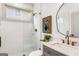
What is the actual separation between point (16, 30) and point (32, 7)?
2.80 feet

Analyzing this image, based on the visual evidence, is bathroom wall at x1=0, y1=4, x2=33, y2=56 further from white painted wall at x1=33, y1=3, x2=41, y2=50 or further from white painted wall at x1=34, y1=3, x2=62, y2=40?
white painted wall at x1=34, y1=3, x2=62, y2=40

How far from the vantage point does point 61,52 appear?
3.82 feet

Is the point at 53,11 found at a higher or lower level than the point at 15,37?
higher

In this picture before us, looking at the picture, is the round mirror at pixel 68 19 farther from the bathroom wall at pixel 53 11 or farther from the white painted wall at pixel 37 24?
the white painted wall at pixel 37 24

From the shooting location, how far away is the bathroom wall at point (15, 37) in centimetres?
236

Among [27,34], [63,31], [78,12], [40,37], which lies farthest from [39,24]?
[78,12]

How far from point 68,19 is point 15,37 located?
5.34 ft

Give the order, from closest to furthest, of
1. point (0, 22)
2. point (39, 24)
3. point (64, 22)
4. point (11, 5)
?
point (64, 22)
point (0, 22)
point (11, 5)
point (39, 24)

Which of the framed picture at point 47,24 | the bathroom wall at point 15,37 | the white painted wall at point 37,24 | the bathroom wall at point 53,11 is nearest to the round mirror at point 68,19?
the bathroom wall at point 53,11

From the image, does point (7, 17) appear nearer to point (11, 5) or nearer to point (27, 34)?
point (11, 5)

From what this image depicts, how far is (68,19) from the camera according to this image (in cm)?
175

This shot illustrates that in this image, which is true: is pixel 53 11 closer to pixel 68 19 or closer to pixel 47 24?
pixel 47 24

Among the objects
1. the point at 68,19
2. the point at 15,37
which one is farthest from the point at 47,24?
the point at 15,37

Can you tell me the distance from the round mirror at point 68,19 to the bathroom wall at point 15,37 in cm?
111
